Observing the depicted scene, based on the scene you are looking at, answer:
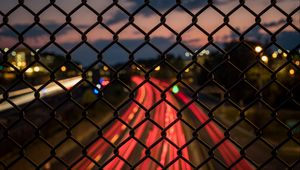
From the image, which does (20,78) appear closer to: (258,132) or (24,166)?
(258,132)

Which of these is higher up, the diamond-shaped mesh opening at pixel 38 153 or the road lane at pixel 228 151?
the diamond-shaped mesh opening at pixel 38 153

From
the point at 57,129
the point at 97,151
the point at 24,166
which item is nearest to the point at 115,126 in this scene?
the point at 57,129

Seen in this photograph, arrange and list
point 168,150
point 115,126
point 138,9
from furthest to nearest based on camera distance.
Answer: point 115,126 < point 168,150 < point 138,9

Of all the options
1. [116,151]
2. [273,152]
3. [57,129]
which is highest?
[57,129]

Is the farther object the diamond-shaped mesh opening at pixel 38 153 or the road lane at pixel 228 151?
the diamond-shaped mesh opening at pixel 38 153

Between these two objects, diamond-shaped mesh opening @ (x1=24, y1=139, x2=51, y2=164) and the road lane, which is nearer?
the road lane

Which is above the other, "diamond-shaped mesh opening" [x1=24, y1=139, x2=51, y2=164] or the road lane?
"diamond-shaped mesh opening" [x1=24, y1=139, x2=51, y2=164]

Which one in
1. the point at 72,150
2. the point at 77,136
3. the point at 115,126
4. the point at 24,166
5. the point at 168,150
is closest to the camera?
the point at 24,166

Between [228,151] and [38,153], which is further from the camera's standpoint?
[38,153]

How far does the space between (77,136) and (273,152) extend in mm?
35398

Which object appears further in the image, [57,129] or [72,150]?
[57,129]

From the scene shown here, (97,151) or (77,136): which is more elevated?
(77,136)

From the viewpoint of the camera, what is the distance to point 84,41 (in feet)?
11.0

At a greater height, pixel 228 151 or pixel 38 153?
pixel 38 153
